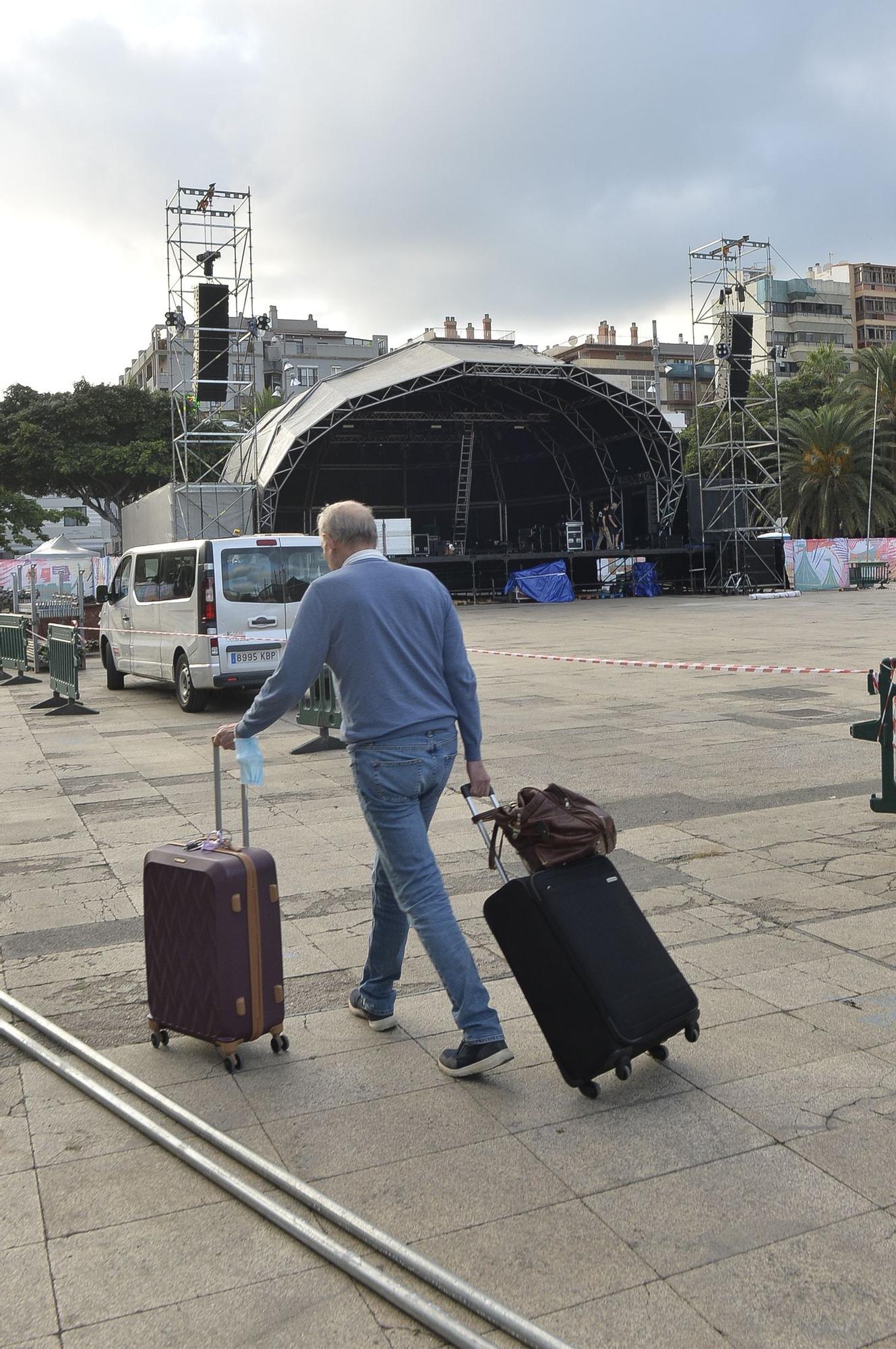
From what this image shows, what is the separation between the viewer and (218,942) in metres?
3.50

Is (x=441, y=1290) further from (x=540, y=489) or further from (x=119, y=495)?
(x=119, y=495)

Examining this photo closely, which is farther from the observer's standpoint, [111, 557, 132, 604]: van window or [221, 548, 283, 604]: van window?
[111, 557, 132, 604]: van window

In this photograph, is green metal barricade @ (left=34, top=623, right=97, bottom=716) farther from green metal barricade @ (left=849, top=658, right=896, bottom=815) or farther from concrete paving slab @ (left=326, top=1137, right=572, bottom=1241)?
concrete paving slab @ (left=326, top=1137, right=572, bottom=1241)

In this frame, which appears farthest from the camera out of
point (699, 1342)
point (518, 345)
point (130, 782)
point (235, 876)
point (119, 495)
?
→ point (119, 495)

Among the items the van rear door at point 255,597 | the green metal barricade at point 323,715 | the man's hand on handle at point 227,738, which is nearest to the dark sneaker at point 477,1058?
the man's hand on handle at point 227,738

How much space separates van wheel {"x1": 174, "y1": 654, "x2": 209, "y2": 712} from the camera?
41.5ft

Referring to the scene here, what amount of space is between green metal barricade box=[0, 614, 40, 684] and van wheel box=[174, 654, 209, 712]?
530 cm

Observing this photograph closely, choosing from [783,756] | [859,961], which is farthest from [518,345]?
[859,961]

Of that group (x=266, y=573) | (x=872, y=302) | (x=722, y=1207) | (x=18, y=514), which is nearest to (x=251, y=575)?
(x=266, y=573)

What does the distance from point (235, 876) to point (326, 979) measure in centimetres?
112

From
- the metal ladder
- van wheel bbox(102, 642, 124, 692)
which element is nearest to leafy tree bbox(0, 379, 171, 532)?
the metal ladder

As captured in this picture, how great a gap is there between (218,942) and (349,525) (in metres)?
1.33

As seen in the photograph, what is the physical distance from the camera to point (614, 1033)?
3.23 meters

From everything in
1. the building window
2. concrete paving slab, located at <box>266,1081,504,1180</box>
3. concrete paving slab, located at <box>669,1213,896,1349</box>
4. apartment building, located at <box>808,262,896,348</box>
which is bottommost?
concrete paving slab, located at <box>266,1081,504,1180</box>
